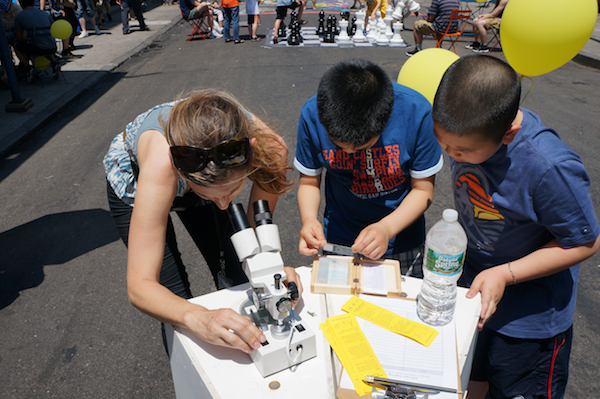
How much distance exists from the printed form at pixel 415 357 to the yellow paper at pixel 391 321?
0.06 feet

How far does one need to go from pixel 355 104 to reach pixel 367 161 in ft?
1.35

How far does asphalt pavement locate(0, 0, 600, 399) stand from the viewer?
2.53 meters

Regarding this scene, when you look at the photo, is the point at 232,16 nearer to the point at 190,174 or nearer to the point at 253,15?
the point at 253,15

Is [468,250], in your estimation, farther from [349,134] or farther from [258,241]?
[258,241]

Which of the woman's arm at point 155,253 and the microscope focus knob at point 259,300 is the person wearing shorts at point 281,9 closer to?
the woman's arm at point 155,253

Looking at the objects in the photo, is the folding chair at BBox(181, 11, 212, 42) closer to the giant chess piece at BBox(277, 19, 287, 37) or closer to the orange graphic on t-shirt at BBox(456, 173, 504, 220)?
the giant chess piece at BBox(277, 19, 287, 37)

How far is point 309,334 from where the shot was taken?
1.40 metres

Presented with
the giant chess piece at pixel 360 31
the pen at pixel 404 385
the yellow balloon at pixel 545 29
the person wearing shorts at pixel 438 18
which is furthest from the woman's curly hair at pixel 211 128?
the giant chess piece at pixel 360 31

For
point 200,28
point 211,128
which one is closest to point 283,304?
point 211,128

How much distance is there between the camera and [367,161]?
1.91 metres

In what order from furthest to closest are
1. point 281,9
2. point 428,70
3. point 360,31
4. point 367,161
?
1. point 360,31
2. point 281,9
3. point 428,70
4. point 367,161

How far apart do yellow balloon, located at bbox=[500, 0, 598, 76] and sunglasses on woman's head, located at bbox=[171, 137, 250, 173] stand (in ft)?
6.63

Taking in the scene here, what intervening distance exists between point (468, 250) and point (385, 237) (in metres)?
0.40

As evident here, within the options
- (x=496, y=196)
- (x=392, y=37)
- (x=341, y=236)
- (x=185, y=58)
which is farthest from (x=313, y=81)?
(x=496, y=196)
